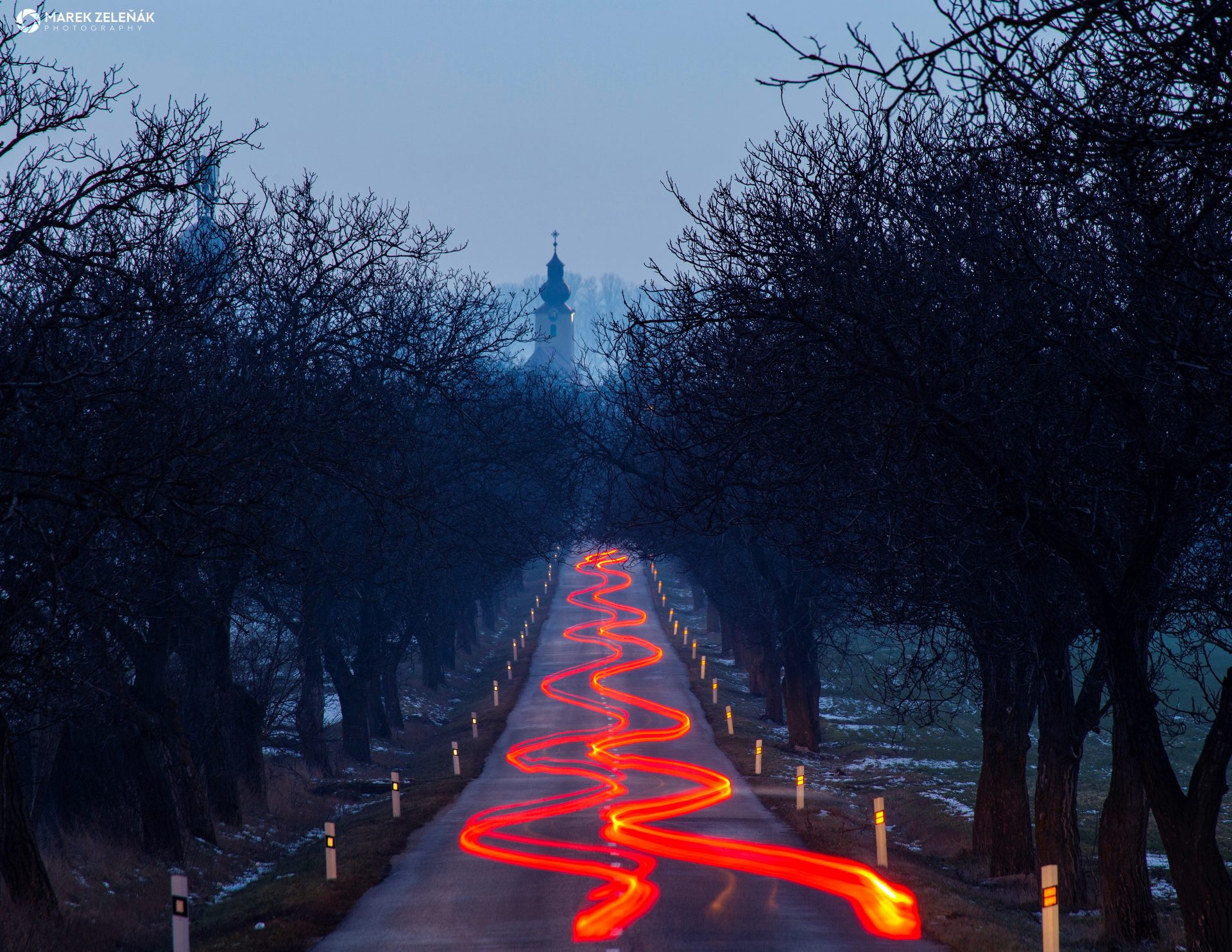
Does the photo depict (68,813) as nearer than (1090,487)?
No

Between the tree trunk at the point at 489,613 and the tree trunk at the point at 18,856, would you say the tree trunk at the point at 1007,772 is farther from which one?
the tree trunk at the point at 489,613

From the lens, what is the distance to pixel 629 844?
18.8 metres

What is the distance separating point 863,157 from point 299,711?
2150 cm

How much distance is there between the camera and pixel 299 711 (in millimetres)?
31203

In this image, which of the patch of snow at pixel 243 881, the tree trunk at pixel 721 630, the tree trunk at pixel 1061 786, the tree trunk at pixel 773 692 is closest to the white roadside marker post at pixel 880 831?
the tree trunk at pixel 1061 786

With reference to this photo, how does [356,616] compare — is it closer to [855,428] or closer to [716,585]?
[716,585]

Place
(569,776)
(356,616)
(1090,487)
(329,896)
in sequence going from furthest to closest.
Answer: (356,616) → (569,776) → (329,896) → (1090,487)

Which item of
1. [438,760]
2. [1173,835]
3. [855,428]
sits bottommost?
[438,760]

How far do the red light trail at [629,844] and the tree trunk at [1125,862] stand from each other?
2.09m

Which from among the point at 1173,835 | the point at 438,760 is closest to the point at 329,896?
the point at 1173,835

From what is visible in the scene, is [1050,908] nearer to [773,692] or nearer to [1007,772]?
[1007,772]

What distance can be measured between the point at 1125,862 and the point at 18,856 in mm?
11624

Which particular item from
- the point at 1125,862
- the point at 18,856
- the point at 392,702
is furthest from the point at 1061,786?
the point at 392,702

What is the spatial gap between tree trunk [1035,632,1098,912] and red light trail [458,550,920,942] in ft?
6.70
